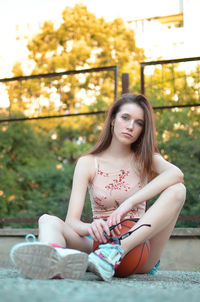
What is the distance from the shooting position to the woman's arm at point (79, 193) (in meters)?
2.13

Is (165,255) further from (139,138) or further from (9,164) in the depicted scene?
(9,164)

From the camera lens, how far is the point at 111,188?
235 centimetres

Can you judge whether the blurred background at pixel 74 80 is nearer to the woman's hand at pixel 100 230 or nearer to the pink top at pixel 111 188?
the pink top at pixel 111 188

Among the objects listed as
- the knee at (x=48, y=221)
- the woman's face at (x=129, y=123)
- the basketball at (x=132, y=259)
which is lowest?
the basketball at (x=132, y=259)

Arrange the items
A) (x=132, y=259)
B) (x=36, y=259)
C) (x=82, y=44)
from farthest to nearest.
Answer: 1. (x=82, y=44)
2. (x=132, y=259)
3. (x=36, y=259)

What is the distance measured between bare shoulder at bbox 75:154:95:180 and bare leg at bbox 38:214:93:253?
0.36 meters

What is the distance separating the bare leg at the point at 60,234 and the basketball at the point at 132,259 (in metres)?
0.10

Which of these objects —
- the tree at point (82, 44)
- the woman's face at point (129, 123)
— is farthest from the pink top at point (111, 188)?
the tree at point (82, 44)

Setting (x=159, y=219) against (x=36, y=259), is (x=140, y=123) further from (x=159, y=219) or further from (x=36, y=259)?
(x=36, y=259)

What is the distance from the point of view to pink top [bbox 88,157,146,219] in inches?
91.8

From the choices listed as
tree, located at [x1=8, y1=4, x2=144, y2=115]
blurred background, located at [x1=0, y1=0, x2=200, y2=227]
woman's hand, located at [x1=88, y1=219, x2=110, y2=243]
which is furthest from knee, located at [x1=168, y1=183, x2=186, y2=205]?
tree, located at [x1=8, y1=4, x2=144, y2=115]

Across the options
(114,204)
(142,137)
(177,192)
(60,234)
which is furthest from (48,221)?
(142,137)

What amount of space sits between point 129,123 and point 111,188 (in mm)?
372

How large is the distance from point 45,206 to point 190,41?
304cm
